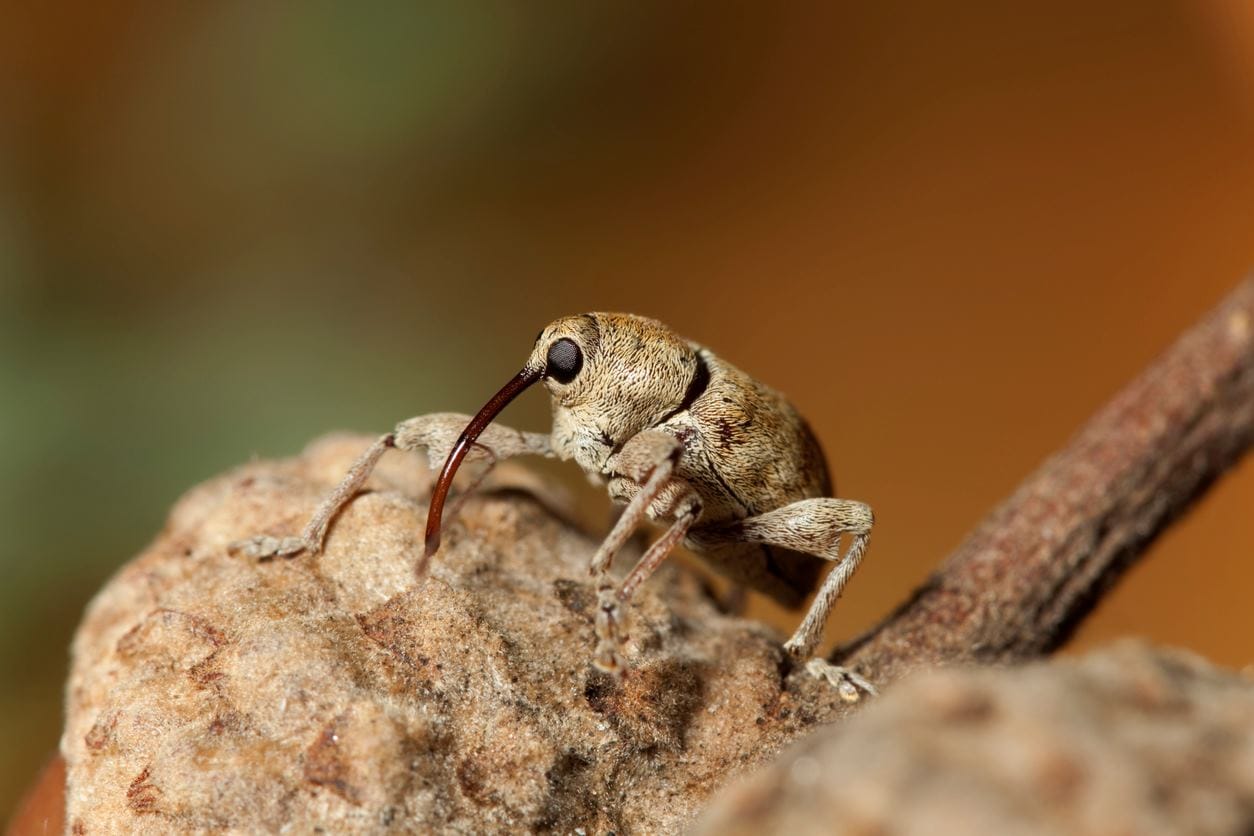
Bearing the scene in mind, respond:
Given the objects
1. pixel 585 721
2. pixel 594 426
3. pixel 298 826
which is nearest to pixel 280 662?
pixel 298 826

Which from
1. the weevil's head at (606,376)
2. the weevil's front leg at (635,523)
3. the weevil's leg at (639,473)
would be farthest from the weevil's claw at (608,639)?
the weevil's head at (606,376)

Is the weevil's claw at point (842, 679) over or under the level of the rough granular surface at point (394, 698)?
over

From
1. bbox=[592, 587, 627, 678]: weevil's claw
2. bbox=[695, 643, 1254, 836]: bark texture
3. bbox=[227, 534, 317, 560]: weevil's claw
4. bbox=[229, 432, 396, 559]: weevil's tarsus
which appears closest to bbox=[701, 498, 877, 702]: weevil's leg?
bbox=[592, 587, 627, 678]: weevil's claw

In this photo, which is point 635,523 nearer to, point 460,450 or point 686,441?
point 460,450

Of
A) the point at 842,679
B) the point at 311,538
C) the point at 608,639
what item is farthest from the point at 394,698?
the point at 842,679

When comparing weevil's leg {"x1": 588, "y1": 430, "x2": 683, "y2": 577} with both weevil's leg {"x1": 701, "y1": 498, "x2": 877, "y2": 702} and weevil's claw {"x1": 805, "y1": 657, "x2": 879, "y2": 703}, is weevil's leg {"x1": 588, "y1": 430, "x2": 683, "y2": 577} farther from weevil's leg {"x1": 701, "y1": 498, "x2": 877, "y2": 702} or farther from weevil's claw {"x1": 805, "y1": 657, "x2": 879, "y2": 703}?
weevil's claw {"x1": 805, "y1": 657, "x2": 879, "y2": 703}

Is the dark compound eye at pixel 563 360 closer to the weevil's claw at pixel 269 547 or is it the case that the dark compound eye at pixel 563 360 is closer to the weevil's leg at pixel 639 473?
the weevil's leg at pixel 639 473

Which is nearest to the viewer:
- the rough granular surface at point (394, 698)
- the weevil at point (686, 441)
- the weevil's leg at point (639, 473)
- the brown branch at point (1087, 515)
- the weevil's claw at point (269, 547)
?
the rough granular surface at point (394, 698)
